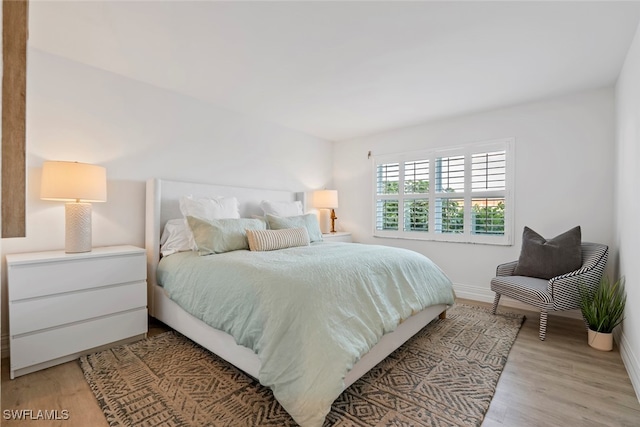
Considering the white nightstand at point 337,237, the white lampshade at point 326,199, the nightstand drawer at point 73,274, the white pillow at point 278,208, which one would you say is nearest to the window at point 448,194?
the white nightstand at point 337,237

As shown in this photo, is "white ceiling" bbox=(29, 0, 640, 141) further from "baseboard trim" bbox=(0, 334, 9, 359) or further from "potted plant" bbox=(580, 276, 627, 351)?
"baseboard trim" bbox=(0, 334, 9, 359)

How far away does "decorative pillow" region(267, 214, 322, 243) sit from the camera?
10.3 ft

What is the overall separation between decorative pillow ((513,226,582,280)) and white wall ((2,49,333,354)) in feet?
10.2

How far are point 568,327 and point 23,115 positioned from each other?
12.6 feet

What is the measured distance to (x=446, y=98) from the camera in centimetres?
317

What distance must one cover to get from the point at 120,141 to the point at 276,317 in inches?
92.0

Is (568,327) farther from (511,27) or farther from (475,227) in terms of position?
(511,27)

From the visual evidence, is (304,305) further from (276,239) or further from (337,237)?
(337,237)

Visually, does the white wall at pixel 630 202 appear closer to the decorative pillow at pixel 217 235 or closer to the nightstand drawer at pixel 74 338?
the decorative pillow at pixel 217 235

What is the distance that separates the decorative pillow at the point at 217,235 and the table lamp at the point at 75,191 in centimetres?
72

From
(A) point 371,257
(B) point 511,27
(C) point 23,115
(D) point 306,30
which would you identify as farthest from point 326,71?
(C) point 23,115

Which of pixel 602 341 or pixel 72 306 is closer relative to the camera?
pixel 72 306

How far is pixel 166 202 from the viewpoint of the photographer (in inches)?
117

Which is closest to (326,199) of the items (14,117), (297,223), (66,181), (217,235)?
(297,223)
